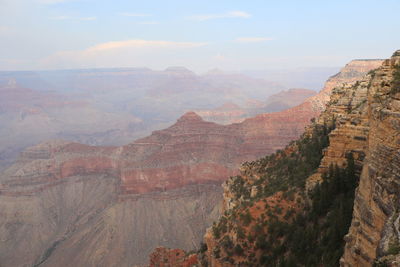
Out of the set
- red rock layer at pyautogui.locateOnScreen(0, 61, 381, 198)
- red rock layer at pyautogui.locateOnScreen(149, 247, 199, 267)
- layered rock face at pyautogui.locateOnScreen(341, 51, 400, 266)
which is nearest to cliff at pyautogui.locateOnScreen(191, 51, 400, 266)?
layered rock face at pyautogui.locateOnScreen(341, 51, 400, 266)

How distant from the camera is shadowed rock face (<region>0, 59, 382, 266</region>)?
7456 cm

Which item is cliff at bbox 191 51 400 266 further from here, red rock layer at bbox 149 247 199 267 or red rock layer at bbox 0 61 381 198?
red rock layer at bbox 0 61 381 198

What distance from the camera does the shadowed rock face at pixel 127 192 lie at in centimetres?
7456

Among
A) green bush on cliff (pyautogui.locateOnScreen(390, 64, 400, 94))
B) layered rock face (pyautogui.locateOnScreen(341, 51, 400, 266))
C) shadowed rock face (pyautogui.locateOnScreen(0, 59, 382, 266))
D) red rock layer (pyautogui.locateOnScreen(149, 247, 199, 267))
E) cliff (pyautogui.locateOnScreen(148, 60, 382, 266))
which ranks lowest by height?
shadowed rock face (pyautogui.locateOnScreen(0, 59, 382, 266))

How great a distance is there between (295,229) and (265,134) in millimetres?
73237

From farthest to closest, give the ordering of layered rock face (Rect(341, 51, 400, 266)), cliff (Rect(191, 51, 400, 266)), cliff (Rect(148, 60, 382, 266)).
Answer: cliff (Rect(148, 60, 382, 266)) → cliff (Rect(191, 51, 400, 266)) → layered rock face (Rect(341, 51, 400, 266))

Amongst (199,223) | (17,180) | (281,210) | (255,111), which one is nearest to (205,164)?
(199,223)

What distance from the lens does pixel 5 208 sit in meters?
92.9

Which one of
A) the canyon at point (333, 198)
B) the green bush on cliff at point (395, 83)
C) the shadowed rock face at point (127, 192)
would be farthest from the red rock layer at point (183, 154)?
the green bush on cliff at point (395, 83)

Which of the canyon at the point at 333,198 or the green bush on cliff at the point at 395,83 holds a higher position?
the green bush on cliff at the point at 395,83

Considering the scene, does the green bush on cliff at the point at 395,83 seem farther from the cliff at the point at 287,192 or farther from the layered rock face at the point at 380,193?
the cliff at the point at 287,192

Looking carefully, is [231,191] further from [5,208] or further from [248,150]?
[5,208]

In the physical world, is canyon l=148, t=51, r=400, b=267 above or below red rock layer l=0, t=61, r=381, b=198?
above

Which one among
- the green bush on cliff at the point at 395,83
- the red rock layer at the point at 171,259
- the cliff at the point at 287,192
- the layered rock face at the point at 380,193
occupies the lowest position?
the red rock layer at the point at 171,259
